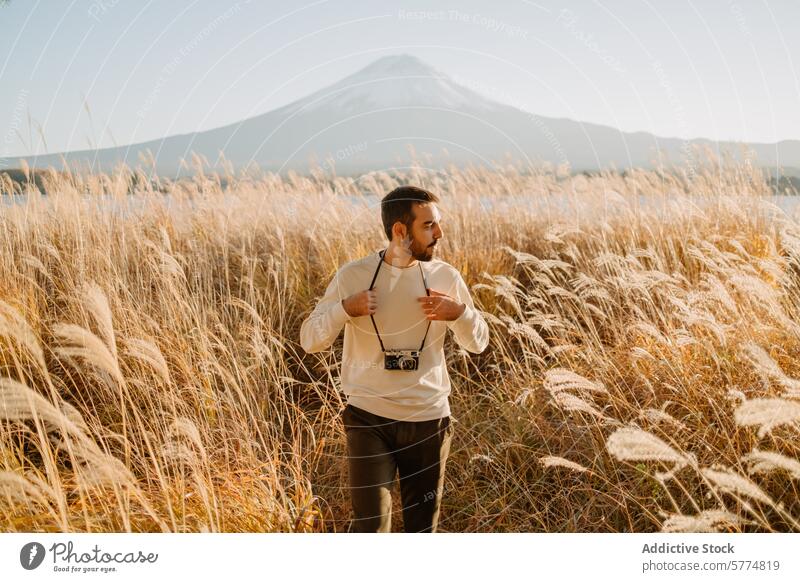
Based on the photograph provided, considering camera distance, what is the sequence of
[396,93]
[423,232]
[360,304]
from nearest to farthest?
[360,304], [423,232], [396,93]

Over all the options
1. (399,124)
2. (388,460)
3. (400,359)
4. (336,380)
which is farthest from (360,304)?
(399,124)

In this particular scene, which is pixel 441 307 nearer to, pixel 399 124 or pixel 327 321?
pixel 327 321

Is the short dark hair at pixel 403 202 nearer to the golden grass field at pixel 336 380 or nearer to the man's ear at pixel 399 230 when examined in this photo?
the man's ear at pixel 399 230

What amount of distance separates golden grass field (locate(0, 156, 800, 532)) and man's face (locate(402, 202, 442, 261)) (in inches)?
29.9

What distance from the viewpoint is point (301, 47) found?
3.23m

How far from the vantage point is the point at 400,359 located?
2.26m

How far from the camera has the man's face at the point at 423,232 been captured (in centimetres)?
225

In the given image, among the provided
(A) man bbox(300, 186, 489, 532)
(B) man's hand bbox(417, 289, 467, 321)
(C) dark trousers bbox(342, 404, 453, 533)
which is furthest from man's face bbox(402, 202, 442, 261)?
(C) dark trousers bbox(342, 404, 453, 533)

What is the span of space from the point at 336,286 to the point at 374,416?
49cm

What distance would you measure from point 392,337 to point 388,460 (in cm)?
44

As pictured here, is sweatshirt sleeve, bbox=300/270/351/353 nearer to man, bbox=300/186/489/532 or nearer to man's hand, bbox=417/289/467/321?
man, bbox=300/186/489/532
